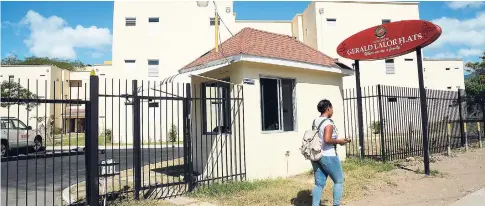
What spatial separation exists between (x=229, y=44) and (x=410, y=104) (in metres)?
5.76

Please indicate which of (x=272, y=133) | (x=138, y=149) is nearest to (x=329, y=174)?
(x=272, y=133)

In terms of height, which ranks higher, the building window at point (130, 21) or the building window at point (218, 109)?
the building window at point (130, 21)

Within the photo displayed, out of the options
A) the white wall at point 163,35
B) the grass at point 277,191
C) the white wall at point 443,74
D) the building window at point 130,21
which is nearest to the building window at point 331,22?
the white wall at point 163,35

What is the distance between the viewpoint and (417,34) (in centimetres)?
762

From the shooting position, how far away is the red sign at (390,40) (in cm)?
746

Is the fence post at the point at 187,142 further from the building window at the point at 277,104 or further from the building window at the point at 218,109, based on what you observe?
the building window at the point at 277,104

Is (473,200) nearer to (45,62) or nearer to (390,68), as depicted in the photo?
(390,68)

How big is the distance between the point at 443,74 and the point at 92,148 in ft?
130

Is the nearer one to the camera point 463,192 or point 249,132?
point 463,192

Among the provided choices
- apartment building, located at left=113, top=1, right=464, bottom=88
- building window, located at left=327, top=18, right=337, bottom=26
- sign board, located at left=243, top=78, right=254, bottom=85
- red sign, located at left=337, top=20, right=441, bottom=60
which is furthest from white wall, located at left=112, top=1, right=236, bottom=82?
sign board, located at left=243, top=78, right=254, bottom=85

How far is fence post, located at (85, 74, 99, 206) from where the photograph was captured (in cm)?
507

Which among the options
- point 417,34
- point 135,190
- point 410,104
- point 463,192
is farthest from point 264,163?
point 410,104

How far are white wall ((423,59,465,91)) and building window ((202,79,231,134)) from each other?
114 ft

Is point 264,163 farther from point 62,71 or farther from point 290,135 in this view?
point 62,71
